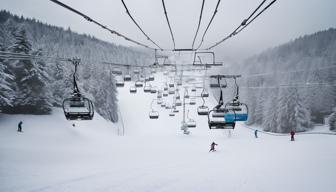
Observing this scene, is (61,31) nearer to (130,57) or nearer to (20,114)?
(130,57)

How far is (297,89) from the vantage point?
207 ft

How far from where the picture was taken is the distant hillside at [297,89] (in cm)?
6209

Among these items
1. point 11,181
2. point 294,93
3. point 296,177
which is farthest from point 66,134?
point 294,93

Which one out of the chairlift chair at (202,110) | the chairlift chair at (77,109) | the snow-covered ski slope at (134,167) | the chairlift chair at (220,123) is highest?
the chairlift chair at (77,109)

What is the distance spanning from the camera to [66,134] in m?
36.5

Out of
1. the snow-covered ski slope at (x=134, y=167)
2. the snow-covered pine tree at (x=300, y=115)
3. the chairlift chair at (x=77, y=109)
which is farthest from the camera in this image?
the snow-covered pine tree at (x=300, y=115)

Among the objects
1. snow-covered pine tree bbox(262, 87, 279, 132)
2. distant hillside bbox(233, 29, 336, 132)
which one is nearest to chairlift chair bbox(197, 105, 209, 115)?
distant hillside bbox(233, 29, 336, 132)

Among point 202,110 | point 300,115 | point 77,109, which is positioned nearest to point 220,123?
point 202,110

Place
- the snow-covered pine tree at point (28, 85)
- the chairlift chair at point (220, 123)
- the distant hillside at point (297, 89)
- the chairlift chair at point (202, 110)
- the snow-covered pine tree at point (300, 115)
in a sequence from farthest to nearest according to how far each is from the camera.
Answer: the distant hillside at point (297, 89) → the snow-covered pine tree at point (300, 115) → the snow-covered pine tree at point (28, 85) → the chairlift chair at point (202, 110) → the chairlift chair at point (220, 123)

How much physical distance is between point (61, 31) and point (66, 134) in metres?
148

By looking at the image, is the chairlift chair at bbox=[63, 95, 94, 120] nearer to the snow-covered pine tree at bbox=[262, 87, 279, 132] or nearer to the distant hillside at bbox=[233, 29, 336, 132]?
Answer: the distant hillside at bbox=[233, 29, 336, 132]

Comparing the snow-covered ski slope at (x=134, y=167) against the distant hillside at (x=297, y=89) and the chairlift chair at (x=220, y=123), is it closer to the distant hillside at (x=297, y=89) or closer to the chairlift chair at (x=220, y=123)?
the chairlift chair at (x=220, y=123)

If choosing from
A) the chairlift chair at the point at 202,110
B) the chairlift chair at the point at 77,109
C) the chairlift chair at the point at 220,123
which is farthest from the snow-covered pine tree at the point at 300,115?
the chairlift chair at the point at 77,109

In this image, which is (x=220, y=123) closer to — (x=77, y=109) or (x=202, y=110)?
(x=202, y=110)
